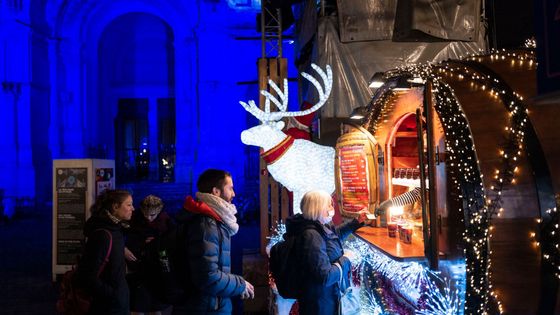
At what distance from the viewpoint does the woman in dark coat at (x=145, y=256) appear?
3555 mm

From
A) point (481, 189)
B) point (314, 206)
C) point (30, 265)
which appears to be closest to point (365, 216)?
point (314, 206)

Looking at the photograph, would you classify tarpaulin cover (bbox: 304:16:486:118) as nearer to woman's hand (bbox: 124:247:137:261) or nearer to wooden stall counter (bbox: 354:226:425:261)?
wooden stall counter (bbox: 354:226:425:261)

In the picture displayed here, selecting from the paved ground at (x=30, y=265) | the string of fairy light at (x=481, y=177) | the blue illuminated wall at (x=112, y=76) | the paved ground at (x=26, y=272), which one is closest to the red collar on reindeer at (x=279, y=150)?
the paved ground at (x=30, y=265)

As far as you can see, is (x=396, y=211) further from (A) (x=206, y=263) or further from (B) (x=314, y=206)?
(A) (x=206, y=263)

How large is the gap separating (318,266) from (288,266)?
0.26m

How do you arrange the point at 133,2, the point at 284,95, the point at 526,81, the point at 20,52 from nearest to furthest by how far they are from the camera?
the point at 526,81, the point at 284,95, the point at 20,52, the point at 133,2

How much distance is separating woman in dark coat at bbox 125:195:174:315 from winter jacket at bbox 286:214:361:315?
3.59ft

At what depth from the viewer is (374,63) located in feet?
26.2

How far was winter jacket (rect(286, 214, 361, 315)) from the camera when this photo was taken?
3305 mm

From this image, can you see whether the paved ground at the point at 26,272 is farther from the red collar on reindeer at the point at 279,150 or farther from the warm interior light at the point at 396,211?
the warm interior light at the point at 396,211

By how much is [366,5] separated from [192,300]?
20.2 feet

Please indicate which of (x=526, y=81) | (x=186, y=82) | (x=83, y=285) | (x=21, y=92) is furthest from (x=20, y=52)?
(x=526, y=81)

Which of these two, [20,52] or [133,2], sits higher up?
[133,2]

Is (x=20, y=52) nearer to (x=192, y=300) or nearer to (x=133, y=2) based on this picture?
(x=133, y=2)
